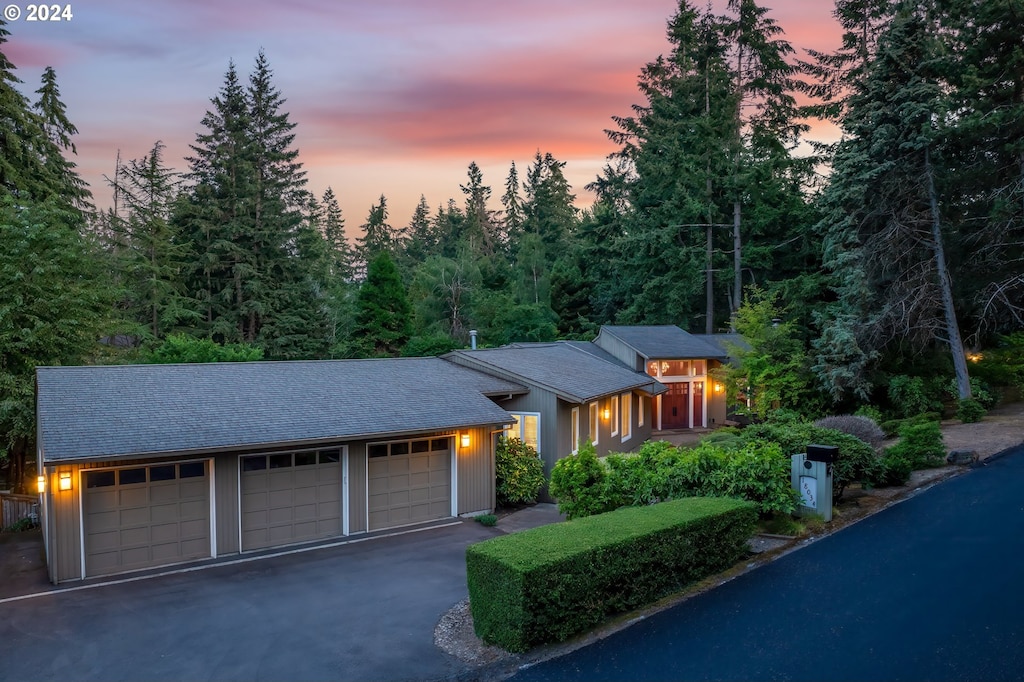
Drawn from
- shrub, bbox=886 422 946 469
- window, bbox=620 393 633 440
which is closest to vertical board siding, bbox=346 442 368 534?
window, bbox=620 393 633 440

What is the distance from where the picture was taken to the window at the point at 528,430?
1549 centimetres

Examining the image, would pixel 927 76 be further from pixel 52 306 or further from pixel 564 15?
pixel 52 306

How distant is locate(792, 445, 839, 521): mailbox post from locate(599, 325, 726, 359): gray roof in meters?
13.3

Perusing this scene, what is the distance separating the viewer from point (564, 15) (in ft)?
52.0

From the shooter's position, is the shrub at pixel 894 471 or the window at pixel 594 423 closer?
the shrub at pixel 894 471

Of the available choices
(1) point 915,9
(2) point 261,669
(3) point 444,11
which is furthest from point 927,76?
(2) point 261,669

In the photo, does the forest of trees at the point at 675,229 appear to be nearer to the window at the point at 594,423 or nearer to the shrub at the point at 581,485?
the window at the point at 594,423

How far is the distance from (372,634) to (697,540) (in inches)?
167

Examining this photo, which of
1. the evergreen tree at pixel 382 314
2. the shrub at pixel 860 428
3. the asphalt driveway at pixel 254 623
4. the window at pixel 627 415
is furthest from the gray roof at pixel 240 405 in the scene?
the evergreen tree at pixel 382 314

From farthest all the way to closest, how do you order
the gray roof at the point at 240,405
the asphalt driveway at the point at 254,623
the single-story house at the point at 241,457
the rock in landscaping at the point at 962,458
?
1. the rock in landscaping at the point at 962,458
2. the gray roof at the point at 240,405
3. the single-story house at the point at 241,457
4. the asphalt driveway at the point at 254,623

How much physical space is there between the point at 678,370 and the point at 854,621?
777 inches

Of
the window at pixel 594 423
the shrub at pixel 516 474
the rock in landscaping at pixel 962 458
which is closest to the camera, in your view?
the rock in landscaping at pixel 962 458

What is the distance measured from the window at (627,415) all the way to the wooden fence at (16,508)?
16086 millimetres

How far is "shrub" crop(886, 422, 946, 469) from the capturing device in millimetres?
13870
